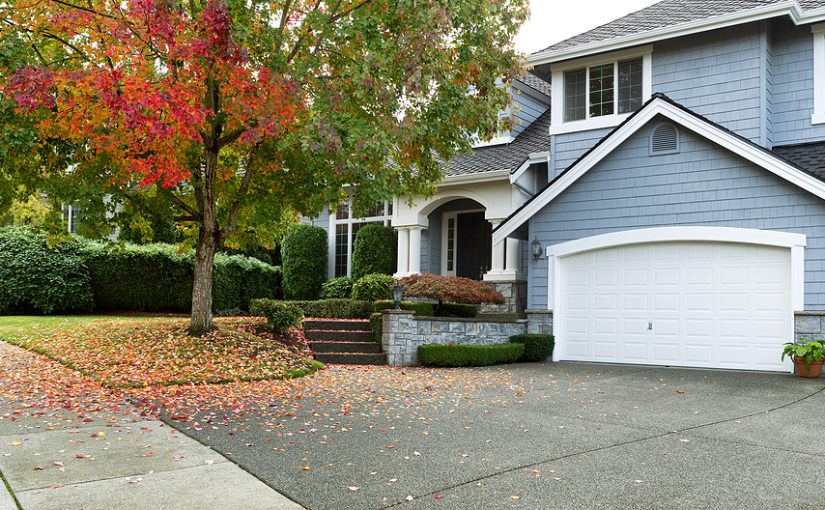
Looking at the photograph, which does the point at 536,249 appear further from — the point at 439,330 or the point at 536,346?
the point at 439,330

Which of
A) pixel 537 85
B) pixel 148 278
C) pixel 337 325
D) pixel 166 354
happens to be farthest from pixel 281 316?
pixel 537 85

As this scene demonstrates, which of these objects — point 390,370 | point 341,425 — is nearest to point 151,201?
point 390,370

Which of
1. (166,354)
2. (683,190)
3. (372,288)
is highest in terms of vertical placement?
(683,190)

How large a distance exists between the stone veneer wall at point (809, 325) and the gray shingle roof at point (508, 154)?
6.60 m

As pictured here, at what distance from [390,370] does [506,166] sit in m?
6.45

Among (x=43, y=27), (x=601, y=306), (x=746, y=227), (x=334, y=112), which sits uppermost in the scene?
(x=43, y=27)

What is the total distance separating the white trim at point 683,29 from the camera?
40.7 ft

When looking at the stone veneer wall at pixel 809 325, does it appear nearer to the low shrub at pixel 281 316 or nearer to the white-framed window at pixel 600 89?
the white-framed window at pixel 600 89

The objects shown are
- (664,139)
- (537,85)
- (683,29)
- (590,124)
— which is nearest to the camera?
(664,139)

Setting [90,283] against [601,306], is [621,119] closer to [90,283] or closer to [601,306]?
[601,306]

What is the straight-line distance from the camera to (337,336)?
13047 millimetres

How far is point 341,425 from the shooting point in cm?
667

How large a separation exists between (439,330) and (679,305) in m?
4.19

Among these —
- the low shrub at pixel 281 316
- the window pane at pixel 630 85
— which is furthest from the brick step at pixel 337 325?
the window pane at pixel 630 85
